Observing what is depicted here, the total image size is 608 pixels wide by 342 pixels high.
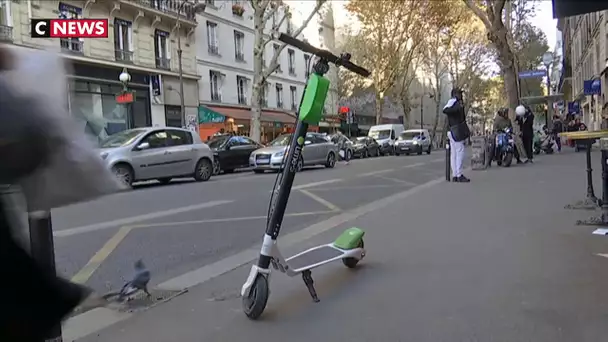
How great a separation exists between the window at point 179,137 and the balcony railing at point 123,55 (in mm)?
12338

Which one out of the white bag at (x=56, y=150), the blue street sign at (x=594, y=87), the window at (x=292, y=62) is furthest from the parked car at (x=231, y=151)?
the window at (x=292, y=62)

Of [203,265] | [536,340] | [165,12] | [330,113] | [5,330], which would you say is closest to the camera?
[5,330]

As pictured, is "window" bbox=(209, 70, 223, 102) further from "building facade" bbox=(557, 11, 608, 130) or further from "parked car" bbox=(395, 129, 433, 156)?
"building facade" bbox=(557, 11, 608, 130)

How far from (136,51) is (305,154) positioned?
1281 cm

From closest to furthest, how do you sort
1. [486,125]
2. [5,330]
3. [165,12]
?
[5,330] < [165,12] < [486,125]

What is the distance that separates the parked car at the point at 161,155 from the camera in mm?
13945

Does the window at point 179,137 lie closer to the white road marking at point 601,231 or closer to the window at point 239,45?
the white road marking at point 601,231

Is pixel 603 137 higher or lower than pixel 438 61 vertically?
lower

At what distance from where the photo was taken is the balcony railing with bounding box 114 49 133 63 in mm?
26609

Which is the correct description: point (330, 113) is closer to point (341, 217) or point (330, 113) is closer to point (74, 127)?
point (341, 217)

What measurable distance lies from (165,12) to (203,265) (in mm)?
26648

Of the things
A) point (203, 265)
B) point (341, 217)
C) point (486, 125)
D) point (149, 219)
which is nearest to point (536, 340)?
point (203, 265)

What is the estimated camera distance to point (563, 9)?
376 centimetres

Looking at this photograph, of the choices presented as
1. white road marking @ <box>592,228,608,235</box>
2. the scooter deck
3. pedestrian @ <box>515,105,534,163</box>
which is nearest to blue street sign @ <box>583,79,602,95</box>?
pedestrian @ <box>515,105,534,163</box>
